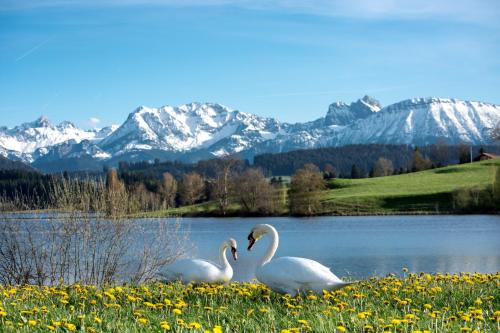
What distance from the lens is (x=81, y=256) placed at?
68.5 feet

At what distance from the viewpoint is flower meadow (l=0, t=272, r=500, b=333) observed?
8719mm

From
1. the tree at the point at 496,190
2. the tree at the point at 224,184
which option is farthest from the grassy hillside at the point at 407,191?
the tree at the point at 224,184

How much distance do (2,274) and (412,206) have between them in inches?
3425

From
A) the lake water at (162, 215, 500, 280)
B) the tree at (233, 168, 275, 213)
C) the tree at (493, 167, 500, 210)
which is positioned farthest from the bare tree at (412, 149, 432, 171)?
the lake water at (162, 215, 500, 280)

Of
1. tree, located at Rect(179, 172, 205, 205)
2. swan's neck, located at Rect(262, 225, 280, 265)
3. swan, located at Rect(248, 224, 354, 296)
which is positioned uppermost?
swan's neck, located at Rect(262, 225, 280, 265)

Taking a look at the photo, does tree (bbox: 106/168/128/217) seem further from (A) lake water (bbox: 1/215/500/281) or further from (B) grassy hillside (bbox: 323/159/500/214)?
(B) grassy hillside (bbox: 323/159/500/214)

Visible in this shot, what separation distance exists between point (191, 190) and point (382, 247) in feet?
277

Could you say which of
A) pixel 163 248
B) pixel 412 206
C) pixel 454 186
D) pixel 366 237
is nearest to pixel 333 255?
pixel 366 237

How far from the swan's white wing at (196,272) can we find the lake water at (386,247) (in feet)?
20.1

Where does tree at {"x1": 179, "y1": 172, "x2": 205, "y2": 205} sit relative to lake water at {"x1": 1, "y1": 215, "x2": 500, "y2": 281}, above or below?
above

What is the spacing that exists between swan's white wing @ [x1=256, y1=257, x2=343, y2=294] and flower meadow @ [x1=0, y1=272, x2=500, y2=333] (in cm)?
24

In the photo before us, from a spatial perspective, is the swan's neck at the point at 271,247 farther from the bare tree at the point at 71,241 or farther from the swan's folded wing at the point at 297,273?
the bare tree at the point at 71,241

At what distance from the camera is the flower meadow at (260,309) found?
28.6 ft

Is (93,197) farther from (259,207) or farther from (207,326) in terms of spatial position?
(259,207)
